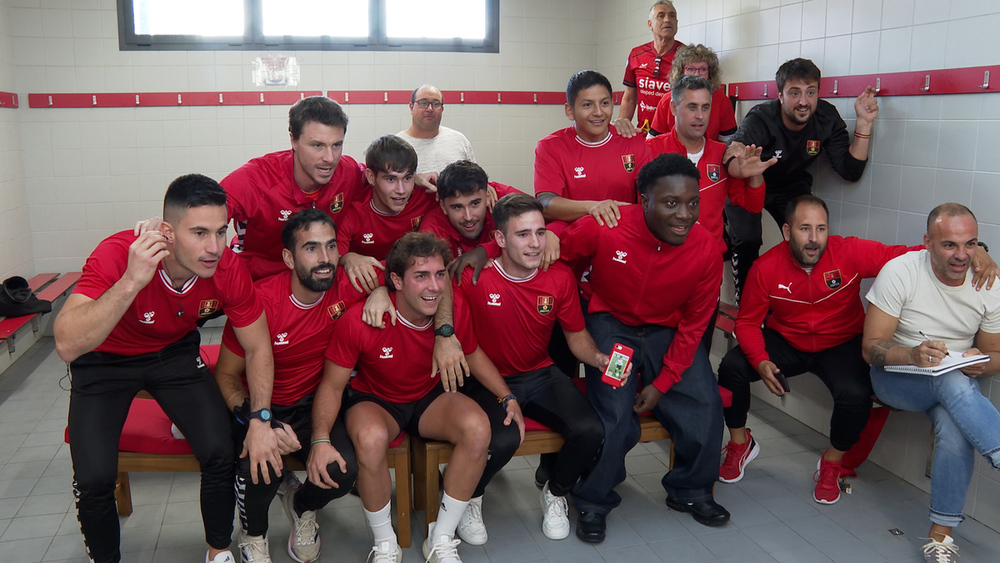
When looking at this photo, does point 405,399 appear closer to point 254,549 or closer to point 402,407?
point 402,407

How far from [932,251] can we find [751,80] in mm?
1830

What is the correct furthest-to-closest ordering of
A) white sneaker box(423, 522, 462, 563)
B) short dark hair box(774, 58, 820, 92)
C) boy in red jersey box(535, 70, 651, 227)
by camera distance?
1. short dark hair box(774, 58, 820, 92)
2. boy in red jersey box(535, 70, 651, 227)
3. white sneaker box(423, 522, 462, 563)

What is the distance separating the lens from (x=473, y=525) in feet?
9.55

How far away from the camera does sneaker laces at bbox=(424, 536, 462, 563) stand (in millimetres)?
2721

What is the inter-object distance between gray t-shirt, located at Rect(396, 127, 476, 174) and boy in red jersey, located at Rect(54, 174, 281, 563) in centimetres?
172

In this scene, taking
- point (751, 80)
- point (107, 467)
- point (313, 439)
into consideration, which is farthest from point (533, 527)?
point (751, 80)

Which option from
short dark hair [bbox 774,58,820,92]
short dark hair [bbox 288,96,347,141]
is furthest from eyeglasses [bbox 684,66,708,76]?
short dark hair [bbox 288,96,347,141]

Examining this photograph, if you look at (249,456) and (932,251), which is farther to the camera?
(932,251)

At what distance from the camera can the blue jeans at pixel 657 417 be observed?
9.80 ft

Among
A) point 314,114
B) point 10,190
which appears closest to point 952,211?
point 314,114

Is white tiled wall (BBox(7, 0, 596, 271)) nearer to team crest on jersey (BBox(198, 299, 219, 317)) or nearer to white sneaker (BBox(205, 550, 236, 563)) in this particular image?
team crest on jersey (BBox(198, 299, 219, 317))

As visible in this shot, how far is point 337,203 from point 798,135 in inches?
87.9

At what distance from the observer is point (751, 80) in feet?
14.5

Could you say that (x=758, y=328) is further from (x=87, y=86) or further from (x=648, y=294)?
(x=87, y=86)
